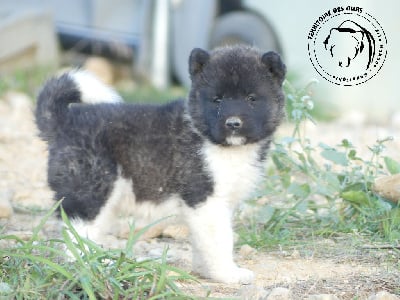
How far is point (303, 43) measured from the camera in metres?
11.3

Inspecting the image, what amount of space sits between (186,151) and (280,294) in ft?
3.87

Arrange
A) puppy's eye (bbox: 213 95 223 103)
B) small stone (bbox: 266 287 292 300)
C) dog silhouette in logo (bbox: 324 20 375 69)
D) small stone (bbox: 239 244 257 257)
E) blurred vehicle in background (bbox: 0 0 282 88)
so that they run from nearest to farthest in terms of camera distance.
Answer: small stone (bbox: 266 287 292 300)
puppy's eye (bbox: 213 95 223 103)
small stone (bbox: 239 244 257 257)
dog silhouette in logo (bbox: 324 20 375 69)
blurred vehicle in background (bbox: 0 0 282 88)

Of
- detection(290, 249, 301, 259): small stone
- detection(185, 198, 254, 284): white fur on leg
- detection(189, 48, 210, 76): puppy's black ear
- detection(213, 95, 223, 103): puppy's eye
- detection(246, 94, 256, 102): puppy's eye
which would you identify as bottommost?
detection(290, 249, 301, 259): small stone

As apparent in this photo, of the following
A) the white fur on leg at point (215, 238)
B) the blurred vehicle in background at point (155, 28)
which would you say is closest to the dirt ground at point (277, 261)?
the white fur on leg at point (215, 238)

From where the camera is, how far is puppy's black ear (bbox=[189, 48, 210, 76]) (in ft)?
17.4

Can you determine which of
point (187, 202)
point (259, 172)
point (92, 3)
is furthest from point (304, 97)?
point (92, 3)

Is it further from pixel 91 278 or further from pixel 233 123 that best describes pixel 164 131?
pixel 91 278

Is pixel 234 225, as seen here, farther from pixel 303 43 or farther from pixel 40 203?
pixel 303 43

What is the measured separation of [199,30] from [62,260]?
738 cm

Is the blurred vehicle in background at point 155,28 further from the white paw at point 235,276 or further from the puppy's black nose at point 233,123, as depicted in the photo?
the white paw at point 235,276

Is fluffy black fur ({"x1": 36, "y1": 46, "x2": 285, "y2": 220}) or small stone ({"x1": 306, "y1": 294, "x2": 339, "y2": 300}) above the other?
fluffy black fur ({"x1": 36, "y1": 46, "x2": 285, "y2": 220})

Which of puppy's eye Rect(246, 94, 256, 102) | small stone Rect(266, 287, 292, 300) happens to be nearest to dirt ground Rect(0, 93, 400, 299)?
small stone Rect(266, 287, 292, 300)

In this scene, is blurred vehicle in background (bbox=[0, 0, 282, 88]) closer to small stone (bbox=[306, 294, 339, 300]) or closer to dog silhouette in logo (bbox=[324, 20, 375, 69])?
dog silhouette in logo (bbox=[324, 20, 375, 69])

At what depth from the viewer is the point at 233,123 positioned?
511 cm
